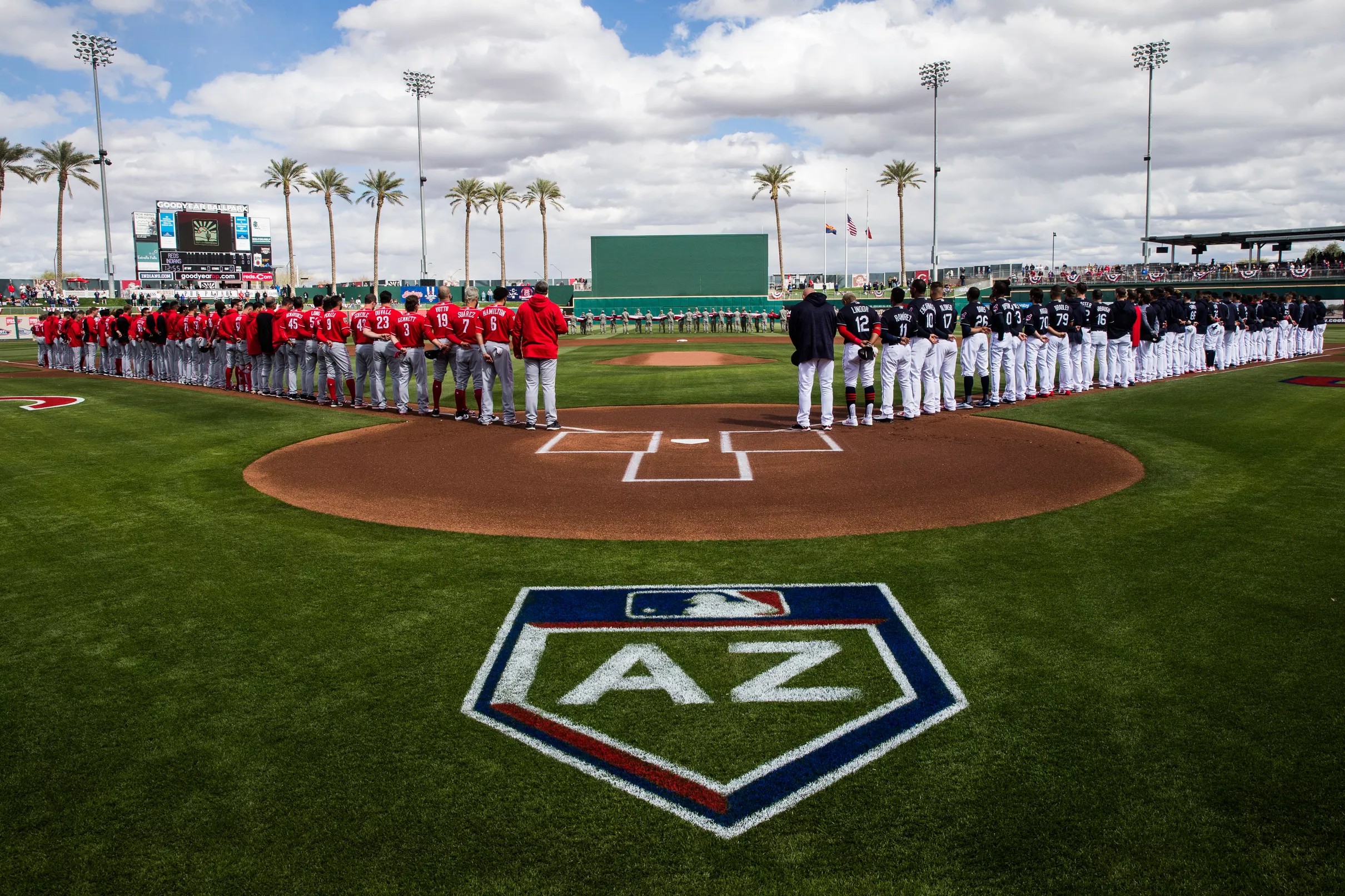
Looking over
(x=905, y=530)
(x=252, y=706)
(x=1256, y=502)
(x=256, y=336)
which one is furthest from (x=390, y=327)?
(x=1256, y=502)

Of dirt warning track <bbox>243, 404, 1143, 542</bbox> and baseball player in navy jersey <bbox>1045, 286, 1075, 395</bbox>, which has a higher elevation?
baseball player in navy jersey <bbox>1045, 286, 1075, 395</bbox>

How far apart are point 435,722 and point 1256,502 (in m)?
7.93

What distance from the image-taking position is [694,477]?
9.99 meters

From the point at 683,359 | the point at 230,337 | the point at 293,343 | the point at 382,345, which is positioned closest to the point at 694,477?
the point at 382,345

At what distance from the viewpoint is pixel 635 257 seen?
251 feet

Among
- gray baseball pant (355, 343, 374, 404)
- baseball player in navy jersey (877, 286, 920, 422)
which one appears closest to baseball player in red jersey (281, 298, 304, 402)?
gray baseball pant (355, 343, 374, 404)

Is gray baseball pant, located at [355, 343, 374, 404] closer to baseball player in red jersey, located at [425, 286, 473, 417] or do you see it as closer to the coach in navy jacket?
baseball player in red jersey, located at [425, 286, 473, 417]

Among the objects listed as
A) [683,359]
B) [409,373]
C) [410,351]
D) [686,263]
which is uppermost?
[686,263]

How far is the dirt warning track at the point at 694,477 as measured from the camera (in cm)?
805

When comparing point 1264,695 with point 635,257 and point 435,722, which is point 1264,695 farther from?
point 635,257

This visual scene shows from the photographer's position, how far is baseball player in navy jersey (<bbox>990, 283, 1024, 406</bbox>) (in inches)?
647

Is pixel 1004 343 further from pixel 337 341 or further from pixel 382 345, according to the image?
pixel 337 341

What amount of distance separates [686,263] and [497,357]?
6355 centimetres

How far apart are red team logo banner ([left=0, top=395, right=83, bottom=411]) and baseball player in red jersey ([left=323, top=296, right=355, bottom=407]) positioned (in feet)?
15.4
